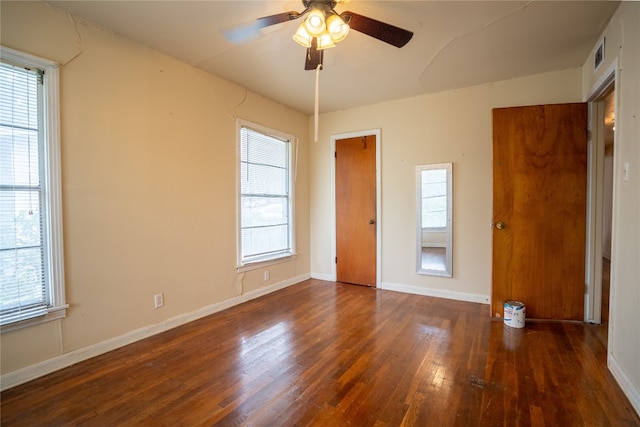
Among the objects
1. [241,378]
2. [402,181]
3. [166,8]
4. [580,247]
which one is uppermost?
[166,8]

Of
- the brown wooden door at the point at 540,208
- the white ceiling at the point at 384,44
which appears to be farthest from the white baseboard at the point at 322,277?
the white ceiling at the point at 384,44

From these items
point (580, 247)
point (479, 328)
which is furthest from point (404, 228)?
point (580, 247)

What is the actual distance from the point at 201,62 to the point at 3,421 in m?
2.95

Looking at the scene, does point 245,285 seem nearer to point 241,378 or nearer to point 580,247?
point 241,378

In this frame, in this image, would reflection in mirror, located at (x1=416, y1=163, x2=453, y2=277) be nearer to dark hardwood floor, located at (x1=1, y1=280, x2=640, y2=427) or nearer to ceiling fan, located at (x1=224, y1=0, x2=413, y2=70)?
dark hardwood floor, located at (x1=1, y1=280, x2=640, y2=427)

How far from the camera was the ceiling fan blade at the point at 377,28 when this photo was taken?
72.3 inches

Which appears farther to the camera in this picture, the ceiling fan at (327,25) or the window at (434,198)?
the window at (434,198)

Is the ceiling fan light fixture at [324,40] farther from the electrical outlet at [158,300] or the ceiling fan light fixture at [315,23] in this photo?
the electrical outlet at [158,300]

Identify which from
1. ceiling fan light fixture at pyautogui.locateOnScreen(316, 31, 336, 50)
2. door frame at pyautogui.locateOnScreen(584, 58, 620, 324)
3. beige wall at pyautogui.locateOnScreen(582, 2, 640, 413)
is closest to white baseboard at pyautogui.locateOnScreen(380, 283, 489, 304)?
door frame at pyautogui.locateOnScreen(584, 58, 620, 324)

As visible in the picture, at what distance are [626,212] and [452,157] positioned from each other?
1.92 m

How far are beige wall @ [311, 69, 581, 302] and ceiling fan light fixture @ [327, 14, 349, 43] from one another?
2250 millimetres

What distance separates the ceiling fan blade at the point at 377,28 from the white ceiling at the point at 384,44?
279 millimetres

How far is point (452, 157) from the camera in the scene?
12.2 feet

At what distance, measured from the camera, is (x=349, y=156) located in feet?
14.6
